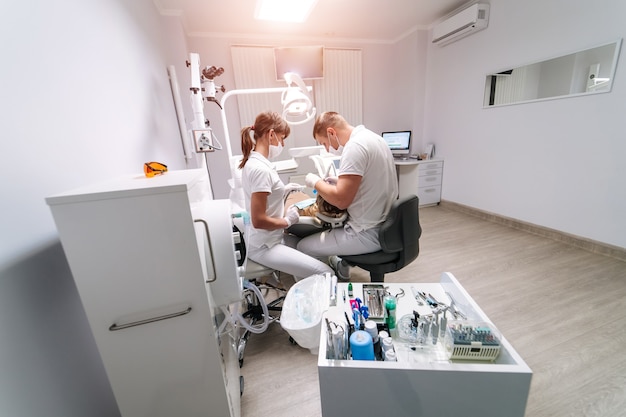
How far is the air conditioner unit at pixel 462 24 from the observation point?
9.49ft

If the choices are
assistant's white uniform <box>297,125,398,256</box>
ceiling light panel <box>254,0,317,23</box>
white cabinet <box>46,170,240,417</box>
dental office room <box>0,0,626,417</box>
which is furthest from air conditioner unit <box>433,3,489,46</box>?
white cabinet <box>46,170,240,417</box>

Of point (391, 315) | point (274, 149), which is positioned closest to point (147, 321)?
point (391, 315)

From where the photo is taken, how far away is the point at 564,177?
248cm

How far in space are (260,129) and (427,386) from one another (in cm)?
141

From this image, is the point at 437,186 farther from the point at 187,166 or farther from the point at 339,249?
the point at 187,166

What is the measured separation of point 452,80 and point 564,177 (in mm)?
1951

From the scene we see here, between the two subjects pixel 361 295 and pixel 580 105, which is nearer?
pixel 361 295

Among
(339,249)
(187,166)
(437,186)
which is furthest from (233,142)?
(437,186)

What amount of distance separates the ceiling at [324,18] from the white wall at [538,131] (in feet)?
2.12

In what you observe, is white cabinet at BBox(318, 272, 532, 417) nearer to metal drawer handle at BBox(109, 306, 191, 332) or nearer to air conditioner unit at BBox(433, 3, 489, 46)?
metal drawer handle at BBox(109, 306, 191, 332)

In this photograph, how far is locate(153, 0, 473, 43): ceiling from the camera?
9.06ft

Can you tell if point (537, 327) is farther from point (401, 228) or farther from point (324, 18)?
point (324, 18)

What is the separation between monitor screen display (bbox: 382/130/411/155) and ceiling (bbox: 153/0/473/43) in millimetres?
1523

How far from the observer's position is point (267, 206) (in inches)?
56.3
